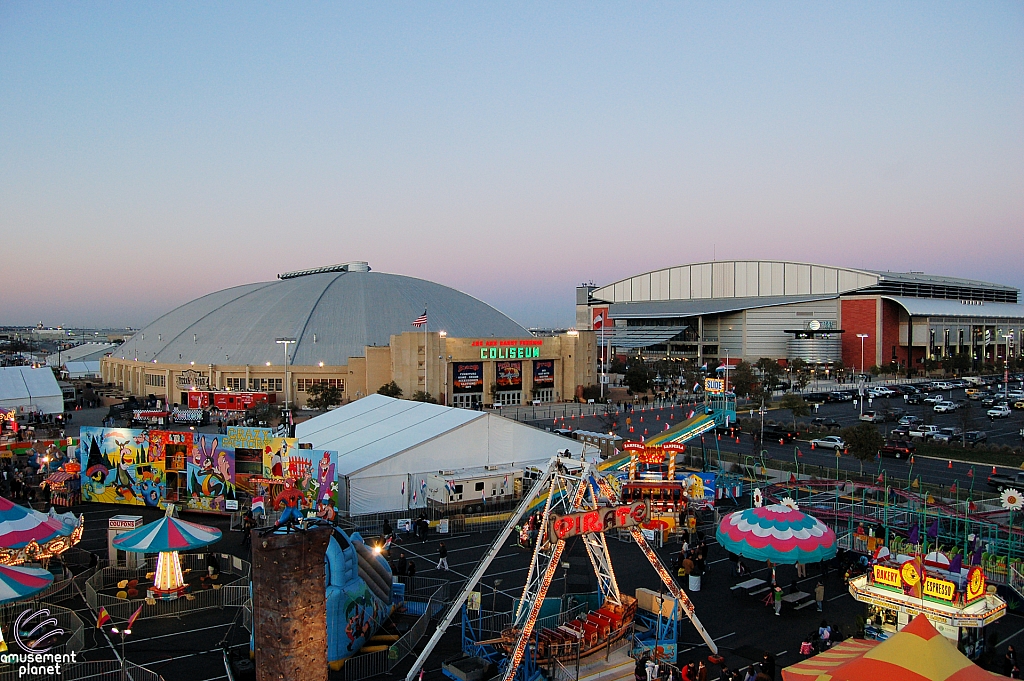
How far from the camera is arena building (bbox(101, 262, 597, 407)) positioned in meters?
62.1

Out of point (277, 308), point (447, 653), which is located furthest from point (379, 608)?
point (277, 308)

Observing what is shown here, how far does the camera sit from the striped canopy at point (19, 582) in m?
15.4

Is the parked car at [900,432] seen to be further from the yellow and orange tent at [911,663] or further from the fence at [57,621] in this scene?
the fence at [57,621]

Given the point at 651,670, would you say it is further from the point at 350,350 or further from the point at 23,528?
the point at 350,350

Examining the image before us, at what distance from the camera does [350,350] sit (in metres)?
65.0

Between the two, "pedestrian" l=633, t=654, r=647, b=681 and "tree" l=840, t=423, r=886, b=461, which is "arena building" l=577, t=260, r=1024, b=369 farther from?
"pedestrian" l=633, t=654, r=647, b=681

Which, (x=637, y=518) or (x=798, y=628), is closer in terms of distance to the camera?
(x=637, y=518)

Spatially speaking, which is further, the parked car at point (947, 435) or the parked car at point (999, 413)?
the parked car at point (999, 413)

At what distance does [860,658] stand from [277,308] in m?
65.9

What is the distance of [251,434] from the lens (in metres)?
27.2

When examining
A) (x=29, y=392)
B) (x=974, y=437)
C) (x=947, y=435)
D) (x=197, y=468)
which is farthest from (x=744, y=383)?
(x=29, y=392)

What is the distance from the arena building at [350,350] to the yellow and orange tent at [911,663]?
165 ft

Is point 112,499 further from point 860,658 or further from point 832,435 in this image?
point 832,435

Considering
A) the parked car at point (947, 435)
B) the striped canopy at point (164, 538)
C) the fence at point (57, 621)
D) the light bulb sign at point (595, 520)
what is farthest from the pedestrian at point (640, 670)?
the parked car at point (947, 435)
